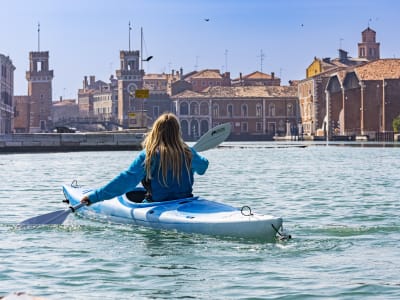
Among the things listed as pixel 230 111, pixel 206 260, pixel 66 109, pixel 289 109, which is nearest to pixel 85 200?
pixel 206 260

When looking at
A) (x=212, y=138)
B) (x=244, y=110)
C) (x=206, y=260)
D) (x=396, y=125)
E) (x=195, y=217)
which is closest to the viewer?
(x=206, y=260)

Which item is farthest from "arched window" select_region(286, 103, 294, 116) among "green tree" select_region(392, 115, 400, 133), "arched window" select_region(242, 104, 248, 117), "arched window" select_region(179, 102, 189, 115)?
"green tree" select_region(392, 115, 400, 133)

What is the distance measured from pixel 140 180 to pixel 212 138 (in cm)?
345

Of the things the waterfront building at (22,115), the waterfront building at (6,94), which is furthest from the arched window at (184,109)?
the waterfront building at (6,94)

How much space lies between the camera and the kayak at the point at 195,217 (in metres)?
9.99

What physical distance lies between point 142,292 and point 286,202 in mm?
9767

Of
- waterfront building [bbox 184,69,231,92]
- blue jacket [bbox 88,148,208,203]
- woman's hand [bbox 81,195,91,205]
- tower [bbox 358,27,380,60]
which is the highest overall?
tower [bbox 358,27,380,60]

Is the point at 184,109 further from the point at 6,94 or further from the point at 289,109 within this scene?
the point at 6,94

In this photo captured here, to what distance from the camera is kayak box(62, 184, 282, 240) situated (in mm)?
9992

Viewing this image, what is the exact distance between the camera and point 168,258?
9.73 meters

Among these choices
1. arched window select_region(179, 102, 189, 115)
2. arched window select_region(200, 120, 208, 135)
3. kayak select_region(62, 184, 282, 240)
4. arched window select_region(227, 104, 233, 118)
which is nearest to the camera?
kayak select_region(62, 184, 282, 240)

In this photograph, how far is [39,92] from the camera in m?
131

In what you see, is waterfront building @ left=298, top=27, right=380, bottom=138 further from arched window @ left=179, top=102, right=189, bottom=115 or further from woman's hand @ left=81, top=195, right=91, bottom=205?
woman's hand @ left=81, top=195, right=91, bottom=205

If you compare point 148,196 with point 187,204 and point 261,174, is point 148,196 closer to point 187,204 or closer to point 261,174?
point 187,204
